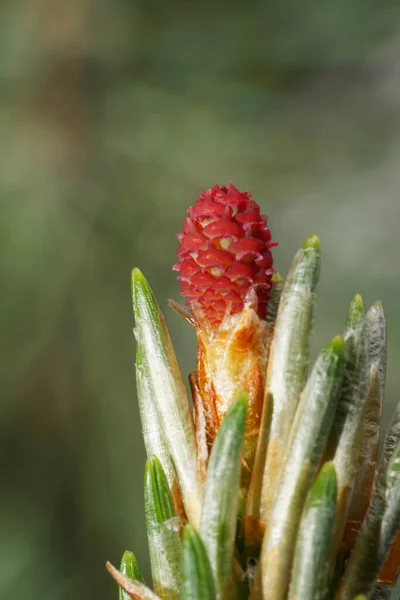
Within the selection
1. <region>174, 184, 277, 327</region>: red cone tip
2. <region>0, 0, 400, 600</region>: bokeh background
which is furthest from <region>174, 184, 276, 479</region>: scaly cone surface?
<region>0, 0, 400, 600</region>: bokeh background

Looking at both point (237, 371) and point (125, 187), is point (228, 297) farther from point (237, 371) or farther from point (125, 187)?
point (125, 187)

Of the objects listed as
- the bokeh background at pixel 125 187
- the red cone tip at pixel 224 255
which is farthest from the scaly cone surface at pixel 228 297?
the bokeh background at pixel 125 187

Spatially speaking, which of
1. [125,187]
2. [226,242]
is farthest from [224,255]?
[125,187]

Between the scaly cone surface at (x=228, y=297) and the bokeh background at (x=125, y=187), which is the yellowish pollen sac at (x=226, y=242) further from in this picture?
the bokeh background at (x=125, y=187)

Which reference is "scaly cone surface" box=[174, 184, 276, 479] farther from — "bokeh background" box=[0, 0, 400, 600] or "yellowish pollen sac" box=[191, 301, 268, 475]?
"bokeh background" box=[0, 0, 400, 600]

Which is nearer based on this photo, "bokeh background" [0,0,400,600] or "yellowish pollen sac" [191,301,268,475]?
"yellowish pollen sac" [191,301,268,475]
